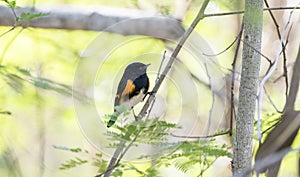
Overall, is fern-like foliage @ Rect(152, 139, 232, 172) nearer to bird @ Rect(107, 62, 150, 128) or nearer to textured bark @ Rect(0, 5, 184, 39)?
bird @ Rect(107, 62, 150, 128)

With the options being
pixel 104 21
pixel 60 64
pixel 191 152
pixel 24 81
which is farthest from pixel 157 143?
pixel 60 64

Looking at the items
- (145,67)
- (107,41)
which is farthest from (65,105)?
(145,67)

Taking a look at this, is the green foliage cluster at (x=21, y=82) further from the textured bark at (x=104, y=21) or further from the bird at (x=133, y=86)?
the textured bark at (x=104, y=21)

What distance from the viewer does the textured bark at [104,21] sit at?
5.69 feet

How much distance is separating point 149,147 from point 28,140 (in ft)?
4.32

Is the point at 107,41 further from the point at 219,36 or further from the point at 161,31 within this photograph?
the point at 219,36

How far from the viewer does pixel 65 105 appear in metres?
2.04

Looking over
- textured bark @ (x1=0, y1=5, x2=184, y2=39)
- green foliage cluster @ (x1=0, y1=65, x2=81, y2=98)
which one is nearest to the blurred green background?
textured bark @ (x1=0, y1=5, x2=184, y2=39)

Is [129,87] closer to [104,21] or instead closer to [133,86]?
[133,86]

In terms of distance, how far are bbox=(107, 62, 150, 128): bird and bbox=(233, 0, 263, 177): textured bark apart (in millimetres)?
153

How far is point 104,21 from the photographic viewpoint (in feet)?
5.83

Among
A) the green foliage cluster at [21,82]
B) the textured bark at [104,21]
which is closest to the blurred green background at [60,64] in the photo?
the textured bark at [104,21]

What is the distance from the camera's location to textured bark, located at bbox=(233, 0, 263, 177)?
28.9 inches

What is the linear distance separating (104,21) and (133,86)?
101 cm
